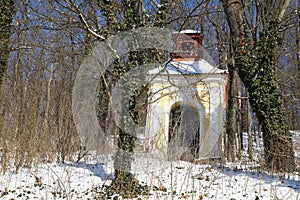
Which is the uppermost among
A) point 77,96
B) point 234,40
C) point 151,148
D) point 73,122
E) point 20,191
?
point 234,40

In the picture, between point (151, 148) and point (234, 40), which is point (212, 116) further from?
point (151, 148)

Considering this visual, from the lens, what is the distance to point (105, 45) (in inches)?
197

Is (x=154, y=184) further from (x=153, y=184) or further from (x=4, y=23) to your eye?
(x=4, y=23)

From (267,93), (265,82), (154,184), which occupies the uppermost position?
(265,82)

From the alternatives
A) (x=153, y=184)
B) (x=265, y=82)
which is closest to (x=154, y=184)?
(x=153, y=184)

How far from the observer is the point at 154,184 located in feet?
16.7

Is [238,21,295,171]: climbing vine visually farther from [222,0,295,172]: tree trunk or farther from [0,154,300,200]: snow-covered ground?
[0,154,300,200]: snow-covered ground

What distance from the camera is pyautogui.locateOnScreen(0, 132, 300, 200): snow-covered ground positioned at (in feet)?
14.3

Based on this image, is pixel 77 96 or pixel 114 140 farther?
pixel 77 96

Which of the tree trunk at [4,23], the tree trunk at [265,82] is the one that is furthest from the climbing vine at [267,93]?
the tree trunk at [4,23]

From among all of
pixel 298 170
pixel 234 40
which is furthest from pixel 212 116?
pixel 298 170

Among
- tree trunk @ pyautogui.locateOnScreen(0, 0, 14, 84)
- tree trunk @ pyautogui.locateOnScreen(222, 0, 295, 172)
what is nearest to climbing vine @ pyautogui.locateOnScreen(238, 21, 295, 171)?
tree trunk @ pyautogui.locateOnScreen(222, 0, 295, 172)

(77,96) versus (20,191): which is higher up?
(77,96)

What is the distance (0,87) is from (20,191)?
7.81 ft
